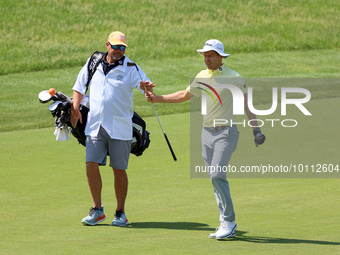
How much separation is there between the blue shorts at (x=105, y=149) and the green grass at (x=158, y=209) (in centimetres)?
63

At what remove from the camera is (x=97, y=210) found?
8.12 m

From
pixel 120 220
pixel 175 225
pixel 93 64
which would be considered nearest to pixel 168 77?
pixel 93 64

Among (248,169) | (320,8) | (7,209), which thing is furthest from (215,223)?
(320,8)

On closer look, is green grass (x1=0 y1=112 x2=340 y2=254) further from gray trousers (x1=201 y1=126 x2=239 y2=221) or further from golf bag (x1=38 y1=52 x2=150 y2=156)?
golf bag (x1=38 y1=52 x2=150 y2=156)

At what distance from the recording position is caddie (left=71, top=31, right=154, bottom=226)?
26.9ft

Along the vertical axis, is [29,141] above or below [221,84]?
below

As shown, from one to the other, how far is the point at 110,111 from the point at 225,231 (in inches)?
72.9

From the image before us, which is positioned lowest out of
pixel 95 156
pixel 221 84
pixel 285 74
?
pixel 285 74

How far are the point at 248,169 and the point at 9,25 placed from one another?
19773mm

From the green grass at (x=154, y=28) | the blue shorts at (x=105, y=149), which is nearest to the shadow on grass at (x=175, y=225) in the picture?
the blue shorts at (x=105, y=149)

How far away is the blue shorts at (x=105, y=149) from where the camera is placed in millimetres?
8258

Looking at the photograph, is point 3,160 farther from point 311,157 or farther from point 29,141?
point 311,157

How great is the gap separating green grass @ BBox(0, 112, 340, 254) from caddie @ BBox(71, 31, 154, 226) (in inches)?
22.3

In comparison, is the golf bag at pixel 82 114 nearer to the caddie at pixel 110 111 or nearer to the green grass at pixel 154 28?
the caddie at pixel 110 111
